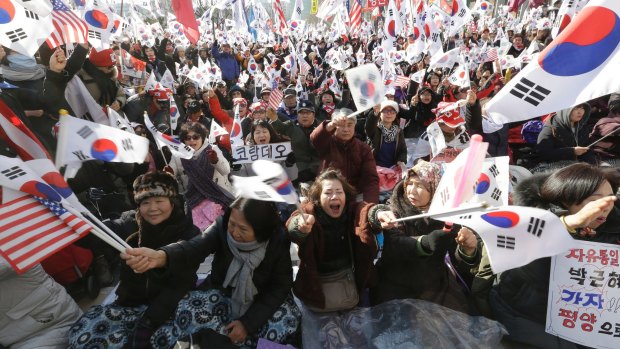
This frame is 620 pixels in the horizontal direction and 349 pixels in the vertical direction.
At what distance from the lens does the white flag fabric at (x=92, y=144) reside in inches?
80.8

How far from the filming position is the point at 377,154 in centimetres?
476

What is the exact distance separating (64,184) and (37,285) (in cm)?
90

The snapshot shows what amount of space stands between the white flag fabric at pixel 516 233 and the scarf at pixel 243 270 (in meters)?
1.24

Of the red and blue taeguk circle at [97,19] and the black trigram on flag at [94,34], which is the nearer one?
the black trigram on flag at [94,34]

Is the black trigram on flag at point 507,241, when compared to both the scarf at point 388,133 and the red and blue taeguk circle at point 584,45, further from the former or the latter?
the scarf at point 388,133

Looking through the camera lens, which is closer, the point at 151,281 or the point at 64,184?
the point at 64,184

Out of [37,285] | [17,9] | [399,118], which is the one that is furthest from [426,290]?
[399,118]

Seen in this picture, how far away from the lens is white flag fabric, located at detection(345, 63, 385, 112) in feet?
10.9

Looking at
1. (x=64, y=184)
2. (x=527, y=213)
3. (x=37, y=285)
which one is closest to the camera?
(x=527, y=213)

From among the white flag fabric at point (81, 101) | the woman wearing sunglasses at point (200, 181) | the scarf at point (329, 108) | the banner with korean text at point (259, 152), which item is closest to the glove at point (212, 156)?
the woman wearing sunglasses at point (200, 181)

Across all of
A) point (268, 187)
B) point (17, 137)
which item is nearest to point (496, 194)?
point (268, 187)

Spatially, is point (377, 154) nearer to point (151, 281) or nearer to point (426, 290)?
point (426, 290)

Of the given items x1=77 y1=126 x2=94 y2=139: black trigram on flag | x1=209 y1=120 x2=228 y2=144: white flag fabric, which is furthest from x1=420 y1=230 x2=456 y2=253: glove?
x1=209 y1=120 x2=228 y2=144: white flag fabric

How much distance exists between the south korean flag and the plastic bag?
3.21 m
